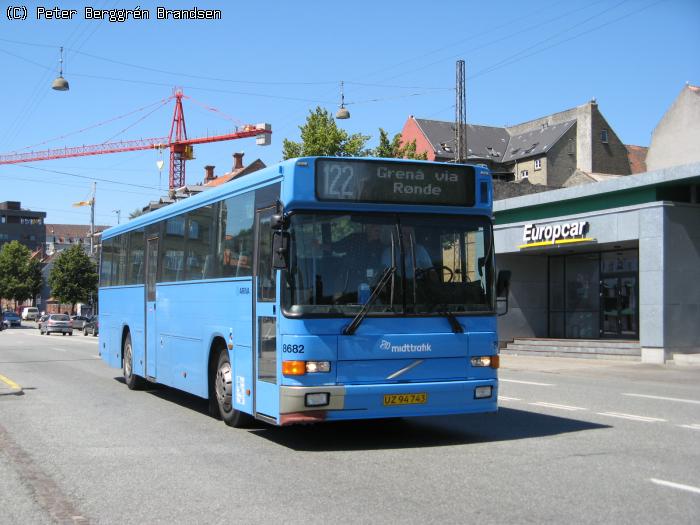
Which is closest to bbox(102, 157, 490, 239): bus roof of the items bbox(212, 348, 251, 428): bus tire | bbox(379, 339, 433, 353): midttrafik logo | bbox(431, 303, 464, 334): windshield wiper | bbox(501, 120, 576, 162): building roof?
bbox(431, 303, 464, 334): windshield wiper

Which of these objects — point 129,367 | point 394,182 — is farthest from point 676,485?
point 129,367

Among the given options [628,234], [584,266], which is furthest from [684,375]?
[584,266]

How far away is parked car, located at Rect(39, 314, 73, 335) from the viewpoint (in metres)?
59.0

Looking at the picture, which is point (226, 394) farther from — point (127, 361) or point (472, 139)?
point (472, 139)

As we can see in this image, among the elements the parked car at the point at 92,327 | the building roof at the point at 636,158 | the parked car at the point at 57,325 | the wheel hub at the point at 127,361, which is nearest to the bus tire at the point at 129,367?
the wheel hub at the point at 127,361

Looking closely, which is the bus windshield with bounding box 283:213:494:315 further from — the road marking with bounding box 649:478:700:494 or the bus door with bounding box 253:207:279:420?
the road marking with bounding box 649:478:700:494

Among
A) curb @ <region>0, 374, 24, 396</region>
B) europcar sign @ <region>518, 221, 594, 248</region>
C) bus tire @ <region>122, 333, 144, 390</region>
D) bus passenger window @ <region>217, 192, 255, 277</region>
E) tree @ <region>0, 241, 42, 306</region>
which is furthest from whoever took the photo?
tree @ <region>0, 241, 42, 306</region>

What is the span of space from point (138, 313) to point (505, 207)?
19113mm

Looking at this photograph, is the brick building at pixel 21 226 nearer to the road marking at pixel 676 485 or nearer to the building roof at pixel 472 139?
the building roof at pixel 472 139

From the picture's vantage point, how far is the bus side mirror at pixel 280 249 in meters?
8.54

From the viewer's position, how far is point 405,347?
8.91m

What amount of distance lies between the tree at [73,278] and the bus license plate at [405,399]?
86789 mm

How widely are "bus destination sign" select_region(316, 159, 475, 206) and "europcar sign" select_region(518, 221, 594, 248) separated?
18.9 meters

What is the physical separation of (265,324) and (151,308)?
5697mm
